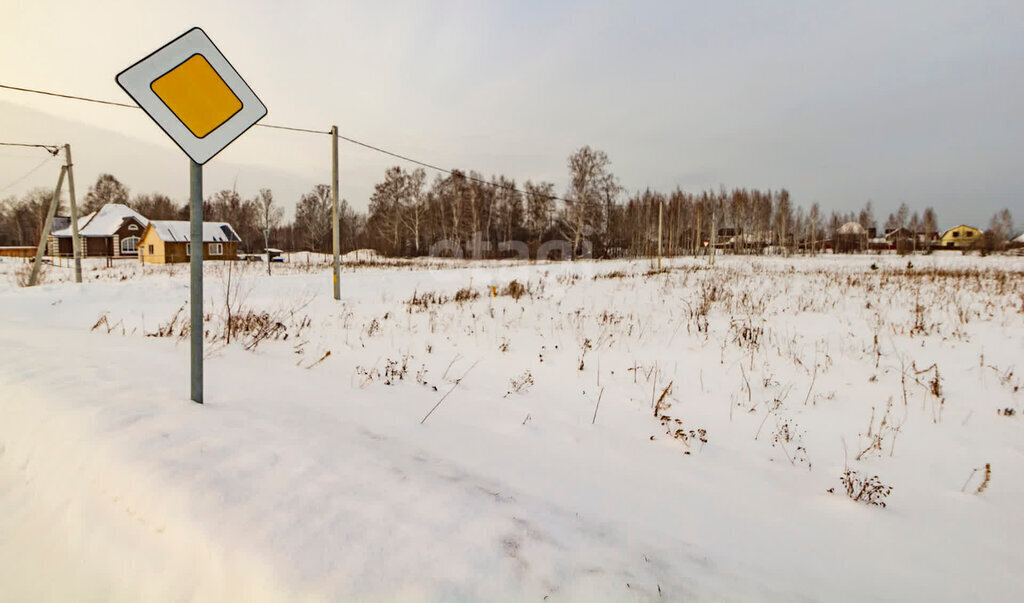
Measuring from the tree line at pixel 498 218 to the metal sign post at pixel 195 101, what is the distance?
3502 cm

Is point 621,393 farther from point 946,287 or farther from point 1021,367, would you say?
point 946,287

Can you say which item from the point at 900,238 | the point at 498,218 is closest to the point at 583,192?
the point at 498,218

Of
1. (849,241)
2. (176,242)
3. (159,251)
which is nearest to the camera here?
(159,251)

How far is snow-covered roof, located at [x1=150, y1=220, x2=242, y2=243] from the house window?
19.8ft

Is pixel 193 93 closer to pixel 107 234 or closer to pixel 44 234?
pixel 44 234

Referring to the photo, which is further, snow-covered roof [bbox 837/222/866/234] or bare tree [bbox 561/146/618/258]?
snow-covered roof [bbox 837/222/866/234]

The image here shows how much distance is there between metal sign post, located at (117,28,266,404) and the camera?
2320 mm

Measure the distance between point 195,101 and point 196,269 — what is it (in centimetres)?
96

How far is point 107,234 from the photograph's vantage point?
41438 mm

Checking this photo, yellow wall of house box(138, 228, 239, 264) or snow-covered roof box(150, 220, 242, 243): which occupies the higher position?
snow-covered roof box(150, 220, 242, 243)

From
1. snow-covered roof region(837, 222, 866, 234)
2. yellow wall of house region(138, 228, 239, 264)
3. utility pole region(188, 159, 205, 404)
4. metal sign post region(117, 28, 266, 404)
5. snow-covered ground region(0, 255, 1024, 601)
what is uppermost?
snow-covered roof region(837, 222, 866, 234)

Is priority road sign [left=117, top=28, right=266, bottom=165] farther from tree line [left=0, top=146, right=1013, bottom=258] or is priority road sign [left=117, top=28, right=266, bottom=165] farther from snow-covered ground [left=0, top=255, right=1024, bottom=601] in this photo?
tree line [left=0, top=146, right=1013, bottom=258]

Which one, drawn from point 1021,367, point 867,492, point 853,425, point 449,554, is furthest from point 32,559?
point 1021,367

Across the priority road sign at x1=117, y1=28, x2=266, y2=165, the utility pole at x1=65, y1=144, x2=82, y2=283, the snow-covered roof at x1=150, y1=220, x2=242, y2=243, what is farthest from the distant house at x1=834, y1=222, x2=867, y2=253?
the utility pole at x1=65, y1=144, x2=82, y2=283
